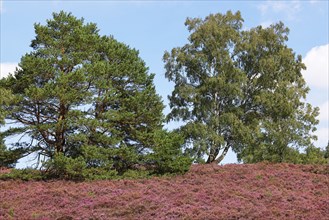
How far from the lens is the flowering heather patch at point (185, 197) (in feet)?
57.5

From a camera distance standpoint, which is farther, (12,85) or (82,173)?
(12,85)

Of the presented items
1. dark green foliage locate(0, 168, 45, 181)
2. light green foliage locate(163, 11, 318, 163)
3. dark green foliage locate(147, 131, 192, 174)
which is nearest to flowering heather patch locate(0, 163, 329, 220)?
dark green foliage locate(0, 168, 45, 181)

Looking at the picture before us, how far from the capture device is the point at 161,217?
1703cm

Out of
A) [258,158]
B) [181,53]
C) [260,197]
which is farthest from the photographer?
[181,53]

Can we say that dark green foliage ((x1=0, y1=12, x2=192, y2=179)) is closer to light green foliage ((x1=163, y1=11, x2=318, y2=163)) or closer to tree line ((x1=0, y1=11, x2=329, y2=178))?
tree line ((x1=0, y1=11, x2=329, y2=178))

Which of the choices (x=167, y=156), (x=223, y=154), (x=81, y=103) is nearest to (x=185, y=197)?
(x=167, y=156)

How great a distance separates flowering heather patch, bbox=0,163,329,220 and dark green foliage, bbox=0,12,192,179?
1.82 m

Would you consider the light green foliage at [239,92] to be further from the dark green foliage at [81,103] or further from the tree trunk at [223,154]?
the dark green foliage at [81,103]

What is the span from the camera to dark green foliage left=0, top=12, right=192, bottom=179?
2456 cm

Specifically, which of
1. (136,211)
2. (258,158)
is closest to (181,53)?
(258,158)

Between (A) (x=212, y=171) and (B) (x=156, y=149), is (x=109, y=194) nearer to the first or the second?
(B) (x=156, y=149)

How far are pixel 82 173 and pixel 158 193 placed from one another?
15.7 feet

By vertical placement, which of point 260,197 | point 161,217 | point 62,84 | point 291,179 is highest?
point 62,84

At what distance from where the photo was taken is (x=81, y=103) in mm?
25859
